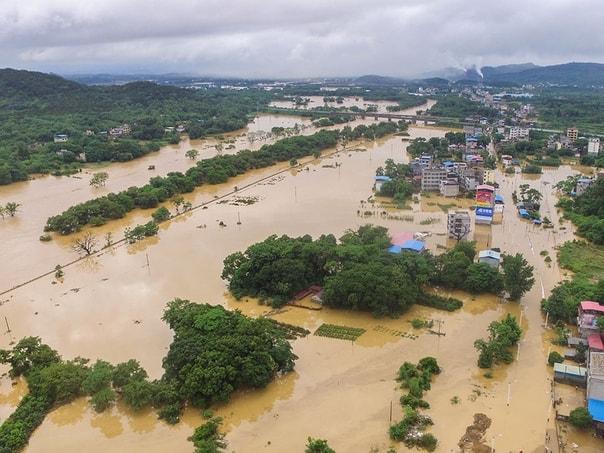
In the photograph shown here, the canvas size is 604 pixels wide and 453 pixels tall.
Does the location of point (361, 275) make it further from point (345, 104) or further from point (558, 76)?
point (558, 76)

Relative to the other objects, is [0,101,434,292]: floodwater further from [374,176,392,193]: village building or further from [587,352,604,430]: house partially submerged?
[587,352,604,430]: house partially submerged

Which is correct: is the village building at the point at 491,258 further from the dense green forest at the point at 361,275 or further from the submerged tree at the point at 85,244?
the submerged tree at the point at 85,244

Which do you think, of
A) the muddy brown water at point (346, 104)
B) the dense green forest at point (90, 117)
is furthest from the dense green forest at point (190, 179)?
the muddy brown water at point (346, 104)

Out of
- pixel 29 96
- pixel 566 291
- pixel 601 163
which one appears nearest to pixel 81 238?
pixel 566 291

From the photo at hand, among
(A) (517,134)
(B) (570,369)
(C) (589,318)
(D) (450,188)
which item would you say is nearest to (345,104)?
(A) (517,134)

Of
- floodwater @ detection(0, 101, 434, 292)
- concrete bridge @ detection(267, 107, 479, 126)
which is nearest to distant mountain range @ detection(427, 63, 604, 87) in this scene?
concrete bridge @ detection(267, 107, 479, 126)
